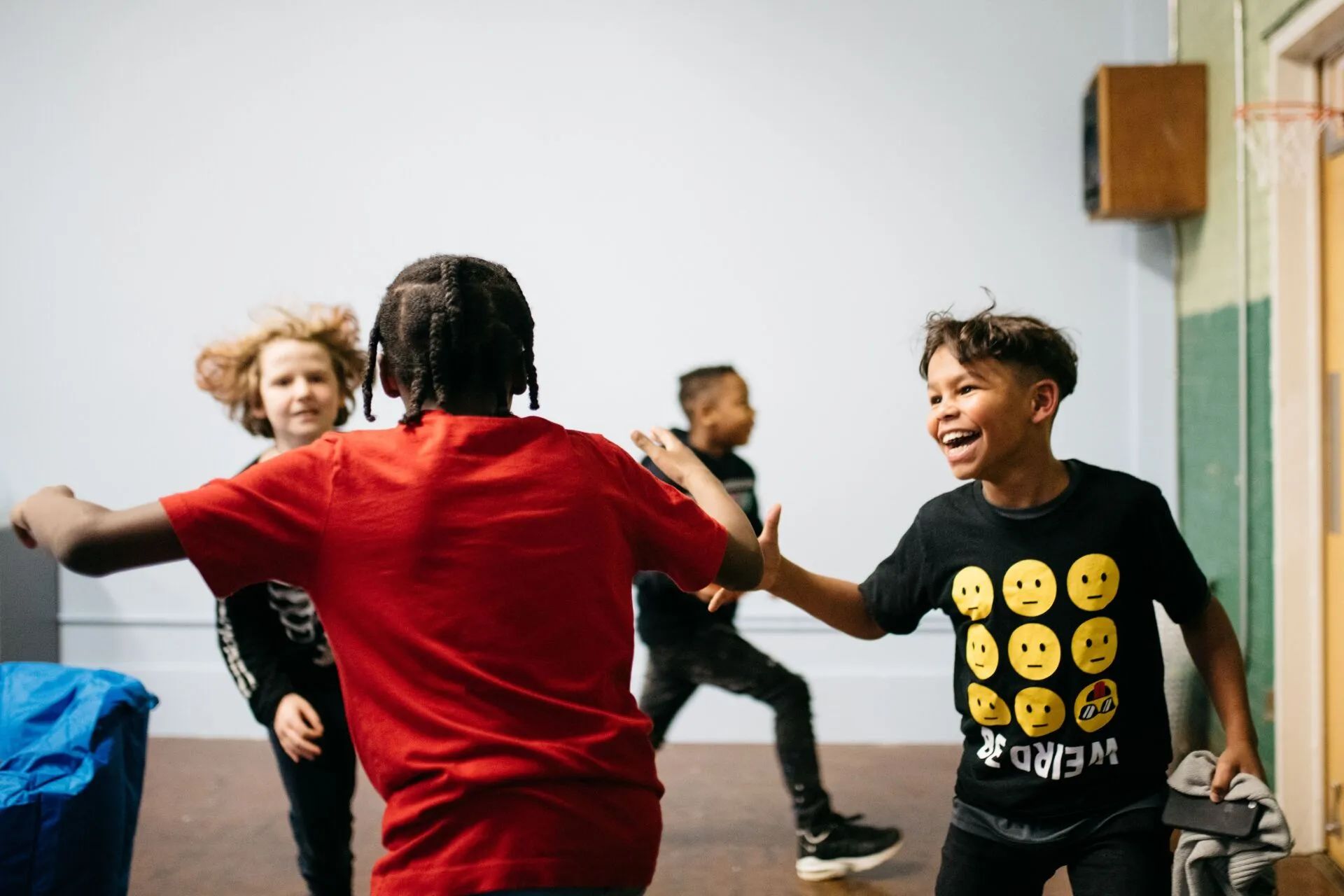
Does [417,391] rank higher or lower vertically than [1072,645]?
higher

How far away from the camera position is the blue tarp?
2170 mm

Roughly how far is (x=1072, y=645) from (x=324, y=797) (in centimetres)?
142

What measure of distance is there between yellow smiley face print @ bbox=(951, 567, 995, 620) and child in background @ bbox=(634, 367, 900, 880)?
1.33 meters

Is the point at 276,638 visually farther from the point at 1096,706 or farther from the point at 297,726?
the point at 1096,706

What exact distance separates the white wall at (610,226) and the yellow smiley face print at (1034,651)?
114 inches

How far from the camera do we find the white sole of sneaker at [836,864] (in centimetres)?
315

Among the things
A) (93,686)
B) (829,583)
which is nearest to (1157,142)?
(829,583)

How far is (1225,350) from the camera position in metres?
3.86

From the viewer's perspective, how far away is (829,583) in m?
1.96

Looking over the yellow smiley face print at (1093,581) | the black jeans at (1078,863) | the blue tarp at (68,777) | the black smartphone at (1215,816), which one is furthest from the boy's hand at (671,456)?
the blue tarp at (68,777)

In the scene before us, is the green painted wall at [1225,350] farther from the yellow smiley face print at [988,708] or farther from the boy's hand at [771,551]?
the boy's hand at [771,551]

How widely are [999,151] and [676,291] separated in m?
1.30

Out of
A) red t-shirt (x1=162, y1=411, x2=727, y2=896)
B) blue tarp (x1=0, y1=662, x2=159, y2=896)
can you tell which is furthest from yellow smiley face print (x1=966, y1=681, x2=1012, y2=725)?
blue tarp (x1=0, y1=662, x2=159, y2=896)

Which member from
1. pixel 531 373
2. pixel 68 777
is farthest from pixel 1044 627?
pixel 68 777
